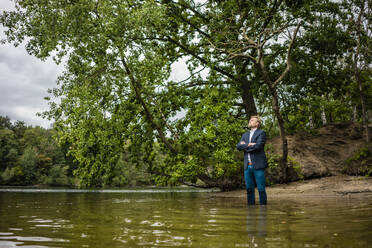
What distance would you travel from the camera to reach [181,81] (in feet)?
50.6

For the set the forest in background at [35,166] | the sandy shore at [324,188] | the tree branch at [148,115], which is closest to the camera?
the sandy shore at [324,188]

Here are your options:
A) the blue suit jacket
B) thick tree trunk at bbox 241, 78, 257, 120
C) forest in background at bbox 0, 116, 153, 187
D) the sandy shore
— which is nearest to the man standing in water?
the blue suit jacket

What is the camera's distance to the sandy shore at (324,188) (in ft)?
32.7

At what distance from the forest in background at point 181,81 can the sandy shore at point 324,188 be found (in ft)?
4.29

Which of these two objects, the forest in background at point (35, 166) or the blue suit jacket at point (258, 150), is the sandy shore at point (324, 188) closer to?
the blue suit jacket at point (258, 150)

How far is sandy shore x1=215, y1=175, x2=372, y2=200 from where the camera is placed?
32.7 feet

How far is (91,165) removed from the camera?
13.4 metres

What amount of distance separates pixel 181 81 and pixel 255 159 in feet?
28.4

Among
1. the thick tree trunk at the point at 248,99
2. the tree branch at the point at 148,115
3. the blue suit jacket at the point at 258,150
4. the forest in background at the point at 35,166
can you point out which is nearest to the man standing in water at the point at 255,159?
the blue suit jacket at the point at 258,150

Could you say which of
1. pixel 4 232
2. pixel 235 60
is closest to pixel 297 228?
pixel 4 232

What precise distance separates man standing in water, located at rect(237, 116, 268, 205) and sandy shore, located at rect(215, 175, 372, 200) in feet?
8.65

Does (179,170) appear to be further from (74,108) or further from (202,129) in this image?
(74,108)

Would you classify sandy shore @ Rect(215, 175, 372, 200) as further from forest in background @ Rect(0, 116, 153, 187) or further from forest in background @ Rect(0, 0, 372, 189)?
forest in background @ Rect(0, 116, 153, 187)

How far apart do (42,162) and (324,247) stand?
3203 inches
